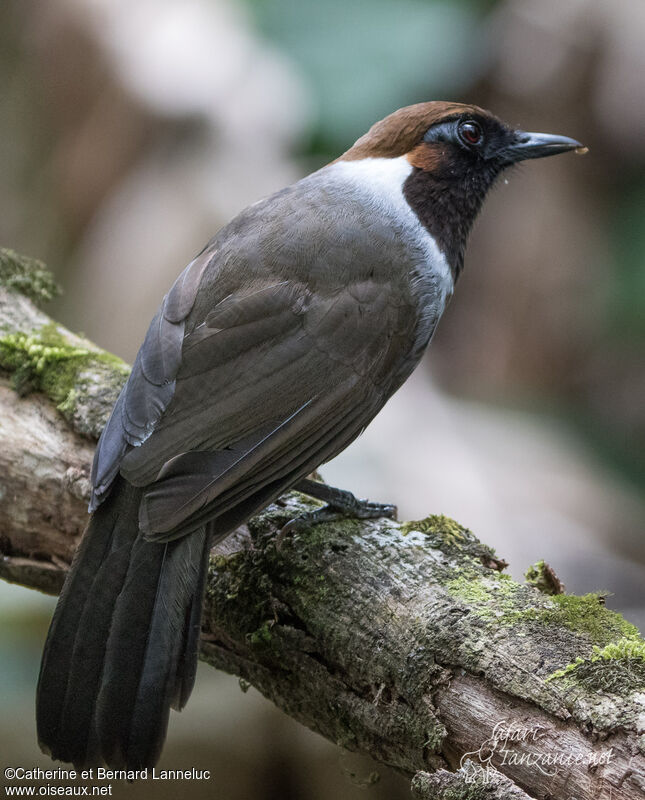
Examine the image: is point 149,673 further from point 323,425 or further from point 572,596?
point 572,596

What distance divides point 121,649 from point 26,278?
169cm

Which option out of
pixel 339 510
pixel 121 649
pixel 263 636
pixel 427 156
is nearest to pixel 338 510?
pixel 339 510

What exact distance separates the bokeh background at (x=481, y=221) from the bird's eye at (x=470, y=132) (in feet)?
5.05

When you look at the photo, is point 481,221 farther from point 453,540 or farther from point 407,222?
point 453,540

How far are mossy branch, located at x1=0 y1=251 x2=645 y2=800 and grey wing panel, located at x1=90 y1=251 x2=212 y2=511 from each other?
345mm

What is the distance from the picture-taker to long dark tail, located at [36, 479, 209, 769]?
2.11m

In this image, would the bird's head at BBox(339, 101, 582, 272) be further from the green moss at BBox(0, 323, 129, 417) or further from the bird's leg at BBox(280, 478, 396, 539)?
the green moss at BBox(0, 323, 129, 417)

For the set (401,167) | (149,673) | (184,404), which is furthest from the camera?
(401,167)

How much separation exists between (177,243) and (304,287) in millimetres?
2815

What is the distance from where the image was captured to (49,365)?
299 cm

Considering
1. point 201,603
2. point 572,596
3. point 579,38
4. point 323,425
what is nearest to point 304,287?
point 323,425

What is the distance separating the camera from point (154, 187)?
5438 mm

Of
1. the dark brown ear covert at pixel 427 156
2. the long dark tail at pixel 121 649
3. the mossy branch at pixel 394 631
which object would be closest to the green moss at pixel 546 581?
the mossy branch at pixel 394 631

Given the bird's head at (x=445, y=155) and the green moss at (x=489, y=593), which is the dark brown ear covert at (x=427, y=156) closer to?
the bird's head at (x=445, y=155)
